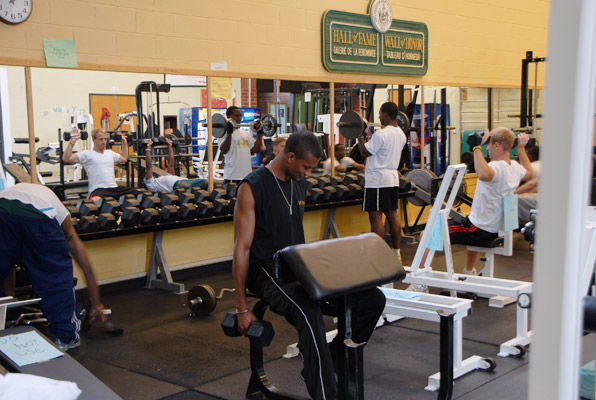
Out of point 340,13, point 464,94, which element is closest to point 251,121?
point 340,13

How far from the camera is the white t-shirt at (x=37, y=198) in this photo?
3.42 meters

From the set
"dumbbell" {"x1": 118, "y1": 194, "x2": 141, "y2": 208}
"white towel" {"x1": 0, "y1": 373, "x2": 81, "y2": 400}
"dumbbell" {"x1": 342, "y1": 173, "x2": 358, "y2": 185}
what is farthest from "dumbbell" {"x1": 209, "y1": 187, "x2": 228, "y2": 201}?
"white towel" {"x1": 0, "y1": 373, "x2": 81, "y2": 400}

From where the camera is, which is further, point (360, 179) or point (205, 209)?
point (360, 179)

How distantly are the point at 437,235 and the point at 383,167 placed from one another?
6.01ft

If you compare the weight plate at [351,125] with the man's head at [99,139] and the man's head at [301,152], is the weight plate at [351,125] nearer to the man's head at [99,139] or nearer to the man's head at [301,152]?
the man's head at [99,139]

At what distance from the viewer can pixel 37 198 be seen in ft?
11.3

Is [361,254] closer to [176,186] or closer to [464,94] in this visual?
[176,186]

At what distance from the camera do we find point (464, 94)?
8234 mm

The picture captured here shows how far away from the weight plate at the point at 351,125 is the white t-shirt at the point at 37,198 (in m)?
3.41

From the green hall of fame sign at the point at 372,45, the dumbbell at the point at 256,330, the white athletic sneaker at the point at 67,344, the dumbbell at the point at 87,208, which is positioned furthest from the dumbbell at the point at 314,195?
the dumbbell at the point at 256,330

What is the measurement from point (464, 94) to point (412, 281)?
482cm

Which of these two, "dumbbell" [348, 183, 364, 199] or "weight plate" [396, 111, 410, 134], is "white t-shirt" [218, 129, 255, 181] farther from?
"weight plate" [396, 111, 410, 134]

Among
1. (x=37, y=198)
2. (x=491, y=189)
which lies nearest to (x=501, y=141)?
(x=491, y=189)

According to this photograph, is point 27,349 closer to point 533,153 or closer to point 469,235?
point 469,235
